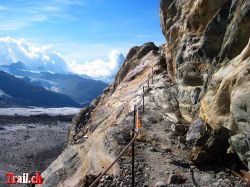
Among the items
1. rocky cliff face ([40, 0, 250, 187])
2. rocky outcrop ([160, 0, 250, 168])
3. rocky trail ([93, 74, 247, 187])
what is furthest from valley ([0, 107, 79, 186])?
rocky trail ([93, 74, 247, 187])

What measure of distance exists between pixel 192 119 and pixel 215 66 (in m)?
4.02

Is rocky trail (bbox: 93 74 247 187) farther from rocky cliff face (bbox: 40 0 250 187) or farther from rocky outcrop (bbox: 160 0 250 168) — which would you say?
rocky outcrop (bbox: 160 0 250 168)

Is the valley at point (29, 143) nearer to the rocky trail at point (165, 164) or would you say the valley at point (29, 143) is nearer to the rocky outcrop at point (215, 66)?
the rocky outcrop at point (215, 66)

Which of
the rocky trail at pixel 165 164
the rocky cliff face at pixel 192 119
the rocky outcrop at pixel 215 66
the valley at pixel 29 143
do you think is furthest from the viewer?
the valley at pixel 29 143

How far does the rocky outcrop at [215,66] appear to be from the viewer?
18188 mm

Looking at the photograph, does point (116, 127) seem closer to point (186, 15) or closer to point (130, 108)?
point (130, 108)

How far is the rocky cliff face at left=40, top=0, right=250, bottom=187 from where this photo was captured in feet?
62.2

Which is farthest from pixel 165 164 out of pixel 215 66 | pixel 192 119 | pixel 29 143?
pixel 29 143

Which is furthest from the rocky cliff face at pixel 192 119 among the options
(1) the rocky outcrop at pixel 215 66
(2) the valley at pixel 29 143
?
(2) the valley at pixel 29 143

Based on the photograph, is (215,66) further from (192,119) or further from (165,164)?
(165,164)

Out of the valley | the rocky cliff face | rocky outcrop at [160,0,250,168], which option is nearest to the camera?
rocky outcrop at [160,0,250,168]

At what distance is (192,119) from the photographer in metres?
26.4

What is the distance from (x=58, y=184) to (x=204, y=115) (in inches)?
426

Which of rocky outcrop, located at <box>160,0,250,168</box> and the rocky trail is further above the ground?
rocky outcrop, located at <box>160,0,250,168</box>
